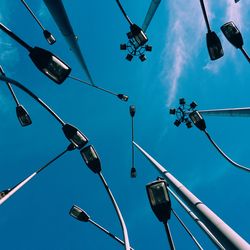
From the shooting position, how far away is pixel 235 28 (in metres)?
7.55

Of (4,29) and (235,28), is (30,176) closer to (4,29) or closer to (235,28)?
(4,29)

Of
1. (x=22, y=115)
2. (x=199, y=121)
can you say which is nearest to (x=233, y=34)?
(x=199, y=121)

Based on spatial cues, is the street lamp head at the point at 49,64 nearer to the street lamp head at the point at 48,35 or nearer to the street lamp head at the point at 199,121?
the street lamp head at the point at 199,121

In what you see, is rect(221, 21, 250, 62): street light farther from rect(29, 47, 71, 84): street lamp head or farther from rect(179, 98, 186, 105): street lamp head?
rect(179, 98, 186, 105): street lamp head

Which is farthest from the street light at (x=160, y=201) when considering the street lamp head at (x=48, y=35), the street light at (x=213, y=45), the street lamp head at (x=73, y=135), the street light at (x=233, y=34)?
the street lamp head at (x=48, y=35)

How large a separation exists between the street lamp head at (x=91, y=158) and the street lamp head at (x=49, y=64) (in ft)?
6.89

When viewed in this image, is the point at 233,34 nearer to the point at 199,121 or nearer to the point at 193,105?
the point at 199,121

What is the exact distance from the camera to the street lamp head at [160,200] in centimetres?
362

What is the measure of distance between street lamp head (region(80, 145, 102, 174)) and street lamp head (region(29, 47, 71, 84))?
210 centimetres

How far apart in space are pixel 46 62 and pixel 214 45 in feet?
15.7

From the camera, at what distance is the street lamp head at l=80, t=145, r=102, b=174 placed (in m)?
6.35

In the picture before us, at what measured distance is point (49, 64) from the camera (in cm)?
441

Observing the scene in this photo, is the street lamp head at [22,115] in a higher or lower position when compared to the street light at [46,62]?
higher

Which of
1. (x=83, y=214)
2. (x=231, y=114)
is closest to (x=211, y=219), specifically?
(x=83, y=214)
